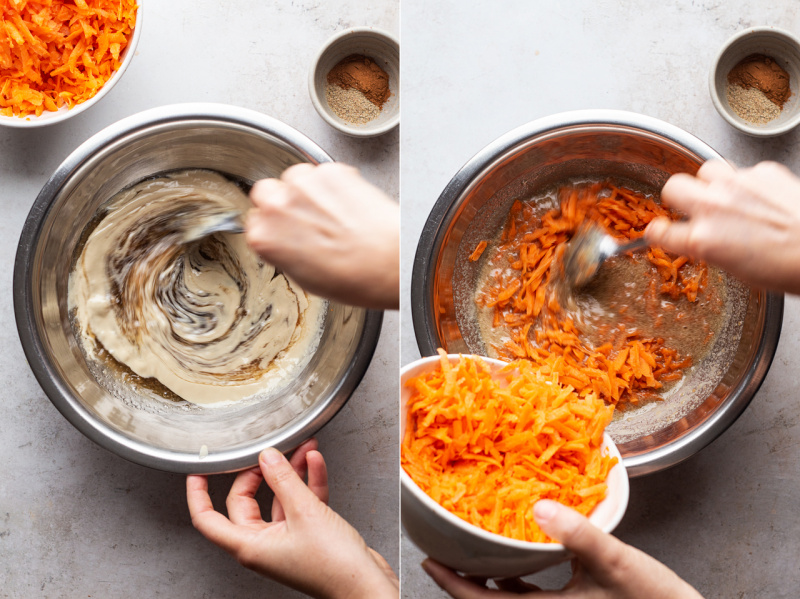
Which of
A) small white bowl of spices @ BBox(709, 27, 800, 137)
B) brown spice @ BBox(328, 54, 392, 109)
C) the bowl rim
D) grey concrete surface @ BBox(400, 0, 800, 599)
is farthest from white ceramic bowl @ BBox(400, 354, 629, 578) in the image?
small white bowl of spices @ BBox(709, 27, 800, 137)

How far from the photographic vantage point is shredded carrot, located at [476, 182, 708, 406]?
437mm

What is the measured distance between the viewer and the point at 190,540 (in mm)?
538

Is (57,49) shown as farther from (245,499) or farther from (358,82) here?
(245,499)

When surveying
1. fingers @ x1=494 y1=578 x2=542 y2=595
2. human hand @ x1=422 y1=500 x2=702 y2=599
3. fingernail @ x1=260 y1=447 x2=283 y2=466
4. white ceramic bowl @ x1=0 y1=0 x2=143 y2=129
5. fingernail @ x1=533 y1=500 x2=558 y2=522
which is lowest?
fingers @ x1=494 y1=578 x2=542 y2=595

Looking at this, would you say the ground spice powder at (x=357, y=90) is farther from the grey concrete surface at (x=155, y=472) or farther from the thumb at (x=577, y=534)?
the thumb at (x=577, y=534)

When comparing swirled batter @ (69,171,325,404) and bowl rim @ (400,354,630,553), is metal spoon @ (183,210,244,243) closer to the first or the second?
swirled batter @ (69,171,325,404)

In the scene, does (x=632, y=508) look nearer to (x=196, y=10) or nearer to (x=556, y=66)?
(x=556, y=66)

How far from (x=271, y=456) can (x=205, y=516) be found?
0.12 m

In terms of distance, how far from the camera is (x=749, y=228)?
36 centimetres

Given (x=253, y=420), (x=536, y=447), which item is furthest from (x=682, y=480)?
(x=253, y=420)

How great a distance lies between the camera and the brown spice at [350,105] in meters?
0.44

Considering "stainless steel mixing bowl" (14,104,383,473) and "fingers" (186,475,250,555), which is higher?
"stainless steel mixing bowl" (14,104,383,473)

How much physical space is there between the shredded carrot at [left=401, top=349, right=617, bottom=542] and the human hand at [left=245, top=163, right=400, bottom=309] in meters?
0.07

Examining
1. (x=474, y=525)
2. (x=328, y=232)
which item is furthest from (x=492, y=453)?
(x=328, y=232)
